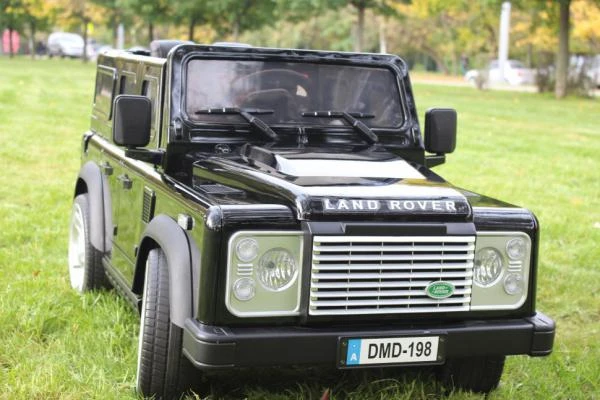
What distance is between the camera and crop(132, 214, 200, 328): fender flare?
13.4 ft

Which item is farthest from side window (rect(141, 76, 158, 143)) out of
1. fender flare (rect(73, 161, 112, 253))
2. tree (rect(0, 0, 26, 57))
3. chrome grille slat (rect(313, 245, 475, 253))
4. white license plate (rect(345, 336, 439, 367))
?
tree (rect(0, 0, 26, 57))

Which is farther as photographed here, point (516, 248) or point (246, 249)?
point (516, 248)

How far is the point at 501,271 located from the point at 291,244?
39.6 inches

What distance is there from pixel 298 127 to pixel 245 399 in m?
1.55

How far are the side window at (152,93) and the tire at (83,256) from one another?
986 mm

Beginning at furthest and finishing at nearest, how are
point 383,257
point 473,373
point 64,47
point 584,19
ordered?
point 64,47, point 584,19, point 473,373, point 383,257

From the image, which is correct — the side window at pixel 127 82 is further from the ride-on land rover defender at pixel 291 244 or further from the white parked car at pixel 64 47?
the white parked car at pixel 64 47

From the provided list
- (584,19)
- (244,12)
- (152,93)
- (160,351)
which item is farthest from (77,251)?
(584,19)

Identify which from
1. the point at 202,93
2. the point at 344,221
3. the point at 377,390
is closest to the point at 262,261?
the point at 344,221

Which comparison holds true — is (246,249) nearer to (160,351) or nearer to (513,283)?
(160,351)

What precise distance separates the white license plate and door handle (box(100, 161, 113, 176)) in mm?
2500

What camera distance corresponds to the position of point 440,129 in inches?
221

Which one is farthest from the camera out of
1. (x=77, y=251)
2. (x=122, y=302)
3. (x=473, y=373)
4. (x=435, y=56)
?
(x=435, y=56)

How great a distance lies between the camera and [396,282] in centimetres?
412
